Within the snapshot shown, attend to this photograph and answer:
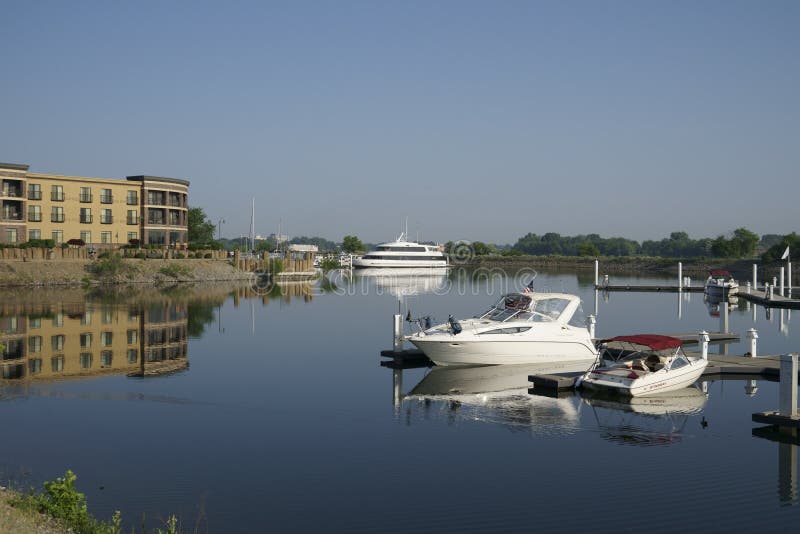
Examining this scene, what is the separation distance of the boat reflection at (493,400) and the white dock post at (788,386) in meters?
4.82

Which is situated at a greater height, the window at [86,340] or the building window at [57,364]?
the window at [86,340]

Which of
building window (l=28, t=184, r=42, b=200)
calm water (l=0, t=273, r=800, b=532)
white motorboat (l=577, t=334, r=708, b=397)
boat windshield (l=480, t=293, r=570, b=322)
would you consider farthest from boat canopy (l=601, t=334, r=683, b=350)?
building window (l=28, t=184, r=42, b=200)

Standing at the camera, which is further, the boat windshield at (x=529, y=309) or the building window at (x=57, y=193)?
the building window at (x=57, y=193)

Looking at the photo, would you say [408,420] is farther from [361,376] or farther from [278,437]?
[361,376]

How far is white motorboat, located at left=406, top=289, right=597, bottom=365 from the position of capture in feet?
91.4

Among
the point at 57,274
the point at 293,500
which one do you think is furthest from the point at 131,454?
the point at 57,274

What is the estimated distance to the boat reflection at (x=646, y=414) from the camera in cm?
1891

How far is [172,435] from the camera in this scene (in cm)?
1859

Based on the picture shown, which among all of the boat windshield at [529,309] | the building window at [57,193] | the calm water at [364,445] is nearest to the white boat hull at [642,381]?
the calm water at [364,445]

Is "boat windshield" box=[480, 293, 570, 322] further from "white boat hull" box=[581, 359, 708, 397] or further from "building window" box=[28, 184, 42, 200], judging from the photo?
"building window" box=[28, 184, 42, 200]

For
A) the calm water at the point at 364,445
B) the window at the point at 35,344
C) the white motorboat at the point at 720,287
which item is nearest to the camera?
the calm water at the point at 364,445

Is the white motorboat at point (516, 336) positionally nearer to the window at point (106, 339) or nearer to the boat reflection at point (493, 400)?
the boat reflection at point (493, 400)

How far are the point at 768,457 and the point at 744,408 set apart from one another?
17.2ft

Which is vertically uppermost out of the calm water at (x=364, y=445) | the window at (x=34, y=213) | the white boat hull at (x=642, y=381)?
the window at (x=34, y=213)
